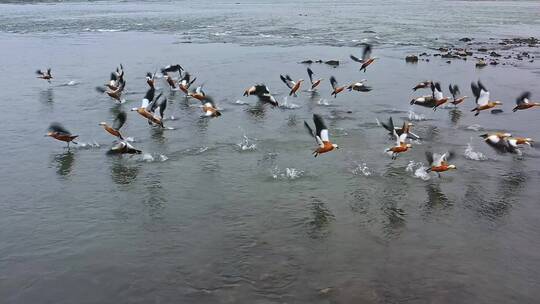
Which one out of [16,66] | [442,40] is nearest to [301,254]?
[16,66]

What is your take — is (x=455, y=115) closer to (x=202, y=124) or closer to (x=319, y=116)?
(x=319, y=116)

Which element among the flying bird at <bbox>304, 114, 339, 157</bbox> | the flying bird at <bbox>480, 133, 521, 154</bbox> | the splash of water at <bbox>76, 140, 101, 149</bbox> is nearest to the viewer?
the flying bird at <bbox>304, 114, 339, 157</bbox>

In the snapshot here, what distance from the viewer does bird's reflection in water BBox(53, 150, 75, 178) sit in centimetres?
1209

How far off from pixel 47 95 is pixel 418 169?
49.0 ft

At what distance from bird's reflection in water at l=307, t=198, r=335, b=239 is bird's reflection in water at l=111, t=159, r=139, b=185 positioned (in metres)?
4.30

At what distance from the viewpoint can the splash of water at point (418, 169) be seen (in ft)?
38.9

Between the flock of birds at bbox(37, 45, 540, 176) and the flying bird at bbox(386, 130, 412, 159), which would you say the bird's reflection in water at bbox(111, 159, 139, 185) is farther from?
the flying bird at bbox(386, 130, 412, 159)

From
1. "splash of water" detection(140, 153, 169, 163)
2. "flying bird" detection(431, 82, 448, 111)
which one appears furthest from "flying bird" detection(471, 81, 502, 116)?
"splash of water" detection(140, 153, 169, 163)

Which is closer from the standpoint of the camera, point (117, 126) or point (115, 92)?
point (117, 126)

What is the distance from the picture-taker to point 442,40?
4200 cm

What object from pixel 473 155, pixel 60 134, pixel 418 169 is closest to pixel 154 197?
pixel 60 134

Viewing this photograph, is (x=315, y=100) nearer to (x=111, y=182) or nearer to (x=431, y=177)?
(x=431, y=177)

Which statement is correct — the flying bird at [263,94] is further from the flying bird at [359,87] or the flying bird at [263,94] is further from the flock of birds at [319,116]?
the flying bird at [359,87]

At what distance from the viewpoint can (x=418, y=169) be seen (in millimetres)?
12180
